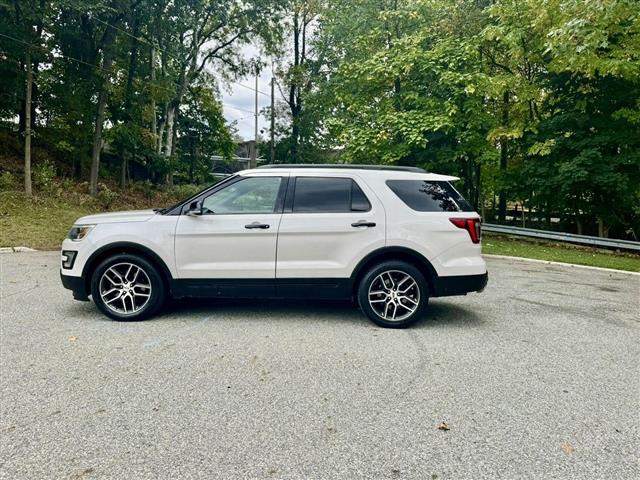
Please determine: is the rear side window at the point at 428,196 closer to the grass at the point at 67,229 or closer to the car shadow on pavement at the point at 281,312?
the car shadow on pavement at the point at 281,312

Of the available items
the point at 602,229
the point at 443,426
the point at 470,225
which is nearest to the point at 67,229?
the point at 470,225

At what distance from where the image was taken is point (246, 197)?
192 inches

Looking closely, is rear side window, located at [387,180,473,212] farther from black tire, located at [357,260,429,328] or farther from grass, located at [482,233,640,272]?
grass, located at [482,233,640,272]

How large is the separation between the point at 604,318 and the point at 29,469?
6145mm

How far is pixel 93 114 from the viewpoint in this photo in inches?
695

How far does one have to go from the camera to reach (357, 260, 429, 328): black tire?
4668 millimetres

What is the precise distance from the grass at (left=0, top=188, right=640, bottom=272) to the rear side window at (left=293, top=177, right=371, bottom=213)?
28.1ft

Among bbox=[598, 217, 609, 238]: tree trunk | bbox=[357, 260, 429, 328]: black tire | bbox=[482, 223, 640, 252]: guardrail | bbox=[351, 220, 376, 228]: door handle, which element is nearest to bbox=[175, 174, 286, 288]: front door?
bbox=[351, 220, 376, 228]: door handle

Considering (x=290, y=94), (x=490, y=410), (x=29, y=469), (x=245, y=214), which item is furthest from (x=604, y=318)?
(x=290, y=94)

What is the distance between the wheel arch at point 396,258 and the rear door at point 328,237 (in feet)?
0.22

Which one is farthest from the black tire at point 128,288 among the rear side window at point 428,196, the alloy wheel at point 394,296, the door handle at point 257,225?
the rear side window at point 428,196

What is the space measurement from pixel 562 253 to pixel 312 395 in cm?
1223

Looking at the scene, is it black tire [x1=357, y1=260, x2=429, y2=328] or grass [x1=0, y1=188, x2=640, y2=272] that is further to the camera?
grass [x1=0, y1=188, x2=640, y2=272]

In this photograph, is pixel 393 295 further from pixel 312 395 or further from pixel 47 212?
pixel 47 212
